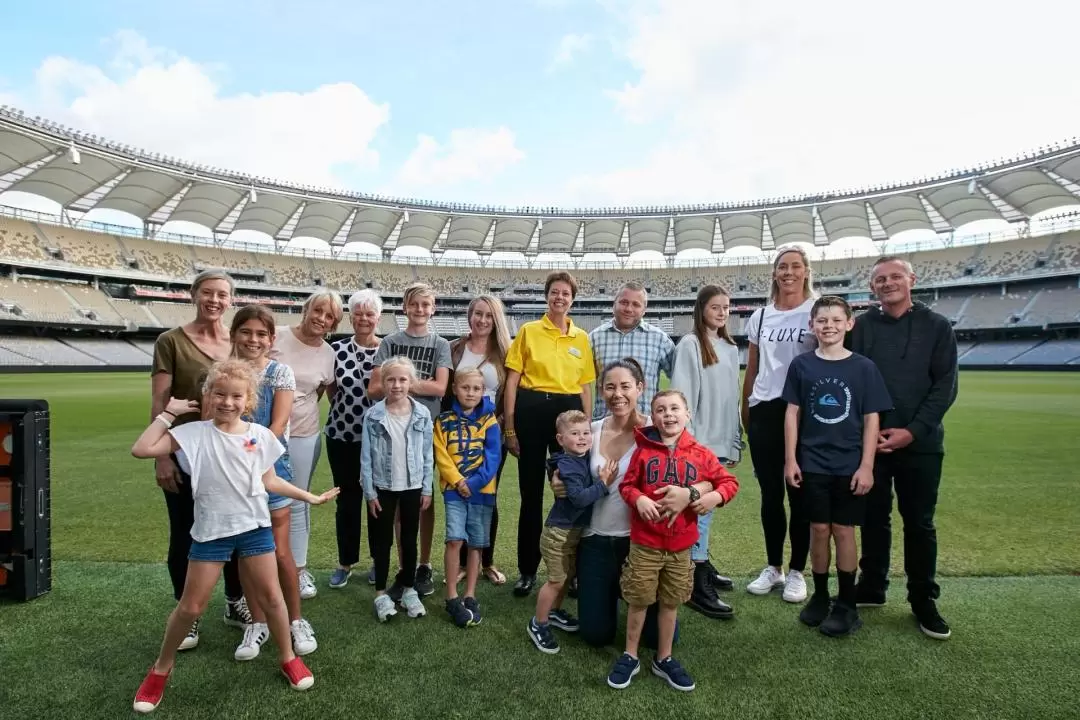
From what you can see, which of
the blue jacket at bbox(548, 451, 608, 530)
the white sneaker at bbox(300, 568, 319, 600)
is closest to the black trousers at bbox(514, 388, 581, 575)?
the blue jacket at bbox(548, 451, 608, 530)

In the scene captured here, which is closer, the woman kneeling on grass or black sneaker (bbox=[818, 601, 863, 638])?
the woman kneeling on grass

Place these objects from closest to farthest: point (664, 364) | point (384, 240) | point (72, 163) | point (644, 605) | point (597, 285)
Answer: point (644, 605), point (664, 364), point (72, 163), point (384, 240), point (597, 285)

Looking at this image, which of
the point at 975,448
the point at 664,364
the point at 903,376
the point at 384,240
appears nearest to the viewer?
the point at 903,376

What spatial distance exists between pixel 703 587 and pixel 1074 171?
43.5 metres

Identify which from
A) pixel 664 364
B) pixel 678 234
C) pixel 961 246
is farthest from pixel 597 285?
pixel 664 364

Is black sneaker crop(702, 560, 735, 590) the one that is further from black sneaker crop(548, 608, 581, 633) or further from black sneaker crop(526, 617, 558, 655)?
black sneaker crop(526, 617, 558, 655)

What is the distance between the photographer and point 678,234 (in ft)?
161

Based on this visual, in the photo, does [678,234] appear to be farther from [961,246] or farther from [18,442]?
[18,442]

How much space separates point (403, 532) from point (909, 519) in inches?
123

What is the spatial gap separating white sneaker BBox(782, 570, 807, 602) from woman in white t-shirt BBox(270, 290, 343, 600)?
Answer: 123 inches

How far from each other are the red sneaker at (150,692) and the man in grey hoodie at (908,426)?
3891 millimetres

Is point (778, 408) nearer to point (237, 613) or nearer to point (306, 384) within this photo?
point (306, 384)

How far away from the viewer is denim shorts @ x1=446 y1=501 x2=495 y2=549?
11.0 ft

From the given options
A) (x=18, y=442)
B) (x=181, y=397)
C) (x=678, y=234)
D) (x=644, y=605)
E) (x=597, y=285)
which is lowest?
(x=644, y=605)
